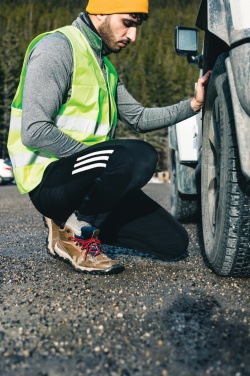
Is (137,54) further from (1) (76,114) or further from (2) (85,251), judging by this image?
(2) (85,251)

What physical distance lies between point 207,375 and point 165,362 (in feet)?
0.47

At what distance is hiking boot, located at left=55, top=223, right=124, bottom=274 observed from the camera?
108 inches

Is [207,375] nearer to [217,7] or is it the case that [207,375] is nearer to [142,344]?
[142,344]

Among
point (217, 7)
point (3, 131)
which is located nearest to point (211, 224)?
point (217, 7)

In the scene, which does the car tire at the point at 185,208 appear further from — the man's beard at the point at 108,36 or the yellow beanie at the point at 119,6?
the yellow beanie at the point at 119,6

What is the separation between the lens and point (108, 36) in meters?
3.05

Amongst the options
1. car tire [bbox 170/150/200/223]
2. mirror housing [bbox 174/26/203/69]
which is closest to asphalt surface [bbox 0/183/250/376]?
mirror housing [bbox 174/26/203/69]


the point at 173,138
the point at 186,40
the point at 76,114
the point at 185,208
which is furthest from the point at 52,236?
the point at 185,208

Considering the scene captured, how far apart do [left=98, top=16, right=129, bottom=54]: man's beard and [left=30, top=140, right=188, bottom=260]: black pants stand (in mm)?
654

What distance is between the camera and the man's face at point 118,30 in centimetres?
297

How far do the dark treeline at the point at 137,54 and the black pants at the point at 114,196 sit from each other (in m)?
44.0

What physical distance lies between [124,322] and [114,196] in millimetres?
1012

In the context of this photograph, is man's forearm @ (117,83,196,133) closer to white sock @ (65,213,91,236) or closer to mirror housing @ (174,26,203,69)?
mirror housing @ (174,26,203,69)

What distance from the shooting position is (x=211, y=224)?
9.55 feet
